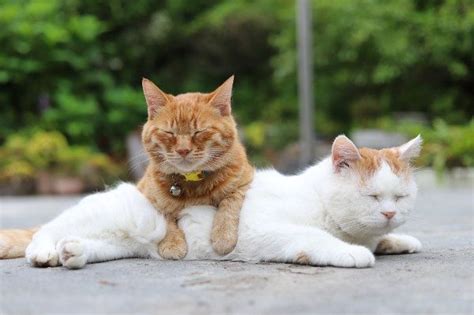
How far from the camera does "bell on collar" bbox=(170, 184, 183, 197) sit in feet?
9.84

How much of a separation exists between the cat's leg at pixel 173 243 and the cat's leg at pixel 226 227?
0.48 ft

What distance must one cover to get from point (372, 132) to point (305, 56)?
5.32ft

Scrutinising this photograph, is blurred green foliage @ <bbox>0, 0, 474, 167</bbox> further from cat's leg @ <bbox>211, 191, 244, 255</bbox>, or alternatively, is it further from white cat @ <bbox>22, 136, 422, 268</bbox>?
cat's leg @ <bbox>211, 191, 244, 255</bbox>

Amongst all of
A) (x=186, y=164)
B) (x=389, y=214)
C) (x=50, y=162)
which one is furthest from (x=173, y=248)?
(x=50, y=162)

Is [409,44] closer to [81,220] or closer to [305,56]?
[305,56]

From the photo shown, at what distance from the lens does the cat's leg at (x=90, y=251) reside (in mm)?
2691

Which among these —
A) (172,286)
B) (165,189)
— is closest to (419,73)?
(165,189)

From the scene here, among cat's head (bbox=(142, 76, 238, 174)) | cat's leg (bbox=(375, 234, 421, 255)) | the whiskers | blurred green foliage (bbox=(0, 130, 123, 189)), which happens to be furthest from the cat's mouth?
blurred green foliage (bbox=(0, 130, 123, 189))

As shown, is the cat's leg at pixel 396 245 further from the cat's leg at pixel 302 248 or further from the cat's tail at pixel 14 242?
the cat's tail at pixel 14 242

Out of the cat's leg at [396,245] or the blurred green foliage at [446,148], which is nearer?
the cat's leg at [396,245]

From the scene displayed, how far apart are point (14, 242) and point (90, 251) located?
0.55 metres

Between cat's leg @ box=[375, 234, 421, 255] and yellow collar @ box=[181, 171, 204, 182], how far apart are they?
Answer: 2.94ft

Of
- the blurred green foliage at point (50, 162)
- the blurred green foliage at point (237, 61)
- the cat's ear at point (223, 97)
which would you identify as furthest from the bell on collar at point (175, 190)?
the blurred green foliage at point (237, 61)

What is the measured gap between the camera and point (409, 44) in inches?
393
